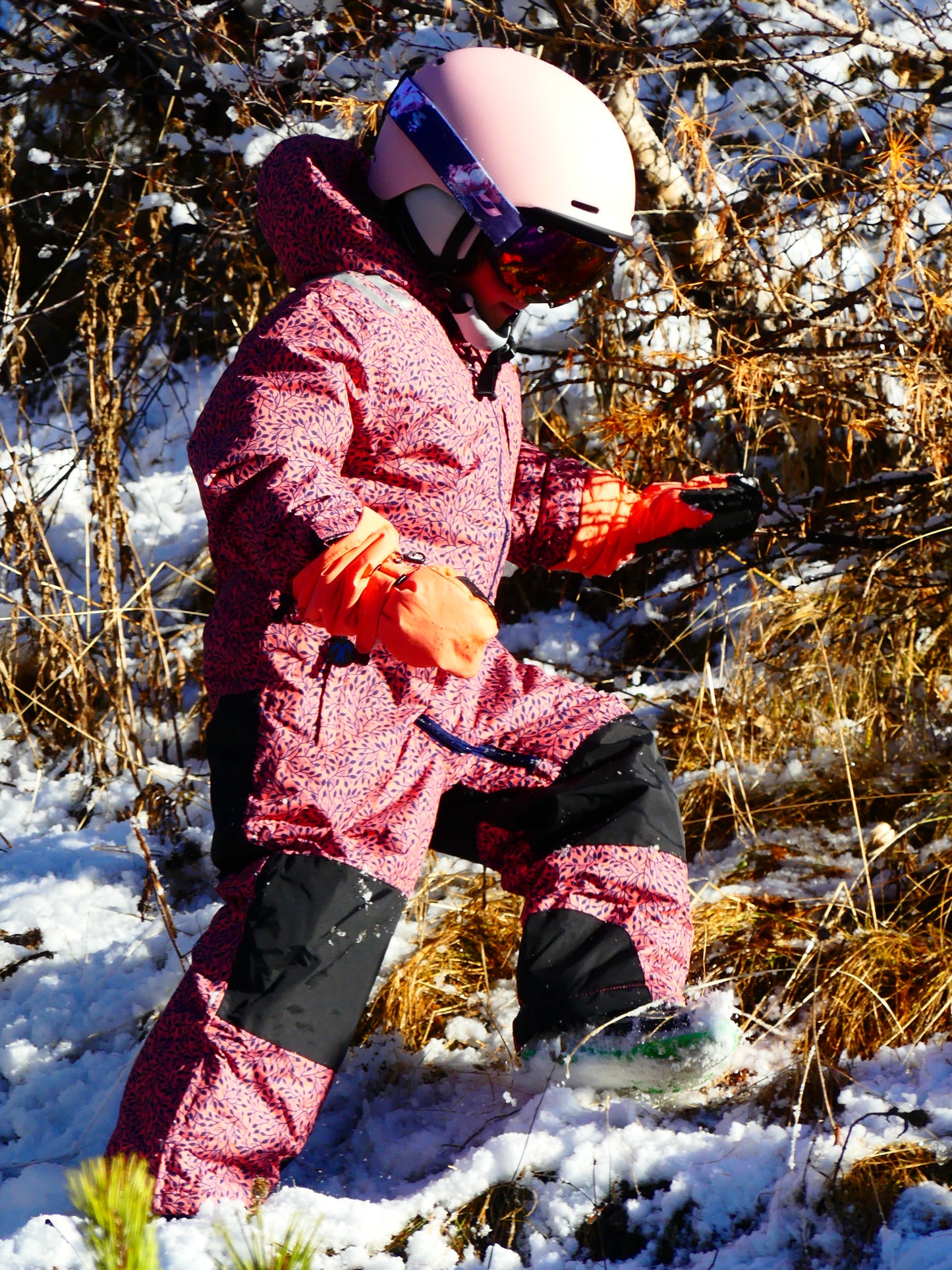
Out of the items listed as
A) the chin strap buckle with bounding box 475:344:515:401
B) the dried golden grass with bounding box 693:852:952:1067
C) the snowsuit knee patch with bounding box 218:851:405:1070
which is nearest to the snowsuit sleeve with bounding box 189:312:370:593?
the chin strap buckle with bounding box 475:344:515:401

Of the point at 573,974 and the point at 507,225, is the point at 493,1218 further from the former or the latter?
the point at 507,225

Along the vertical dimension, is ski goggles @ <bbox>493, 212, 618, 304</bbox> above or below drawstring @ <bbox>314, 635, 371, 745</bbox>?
above

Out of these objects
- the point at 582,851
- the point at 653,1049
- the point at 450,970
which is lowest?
the point at 450,970

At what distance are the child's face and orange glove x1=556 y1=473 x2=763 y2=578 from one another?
41cm

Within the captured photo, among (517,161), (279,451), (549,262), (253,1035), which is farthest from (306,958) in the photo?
(517,161)

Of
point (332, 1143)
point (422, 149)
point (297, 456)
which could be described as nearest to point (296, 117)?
point (422, 149)

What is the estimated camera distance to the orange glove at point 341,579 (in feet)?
4.69

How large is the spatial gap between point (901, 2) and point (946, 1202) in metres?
3.20

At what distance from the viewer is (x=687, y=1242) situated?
1448mm

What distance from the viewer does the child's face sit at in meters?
1.81

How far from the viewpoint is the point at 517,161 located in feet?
5.65

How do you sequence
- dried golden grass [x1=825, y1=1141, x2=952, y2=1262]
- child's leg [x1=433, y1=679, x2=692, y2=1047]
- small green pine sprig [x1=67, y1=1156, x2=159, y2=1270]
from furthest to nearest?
1. child's leg [x1=433, y1=679, x2=692, y2=1047]
2. dried golden grass [x1=825, y1=1141, x2=952, y2=1262]
3. small green pine sprig [x1=67, y1=1156, x2=159, y2=1270]

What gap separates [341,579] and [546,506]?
0.79 metres

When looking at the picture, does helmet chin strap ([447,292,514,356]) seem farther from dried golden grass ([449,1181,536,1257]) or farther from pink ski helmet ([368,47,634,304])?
dried golden grass ([449,1181,536,1257])
